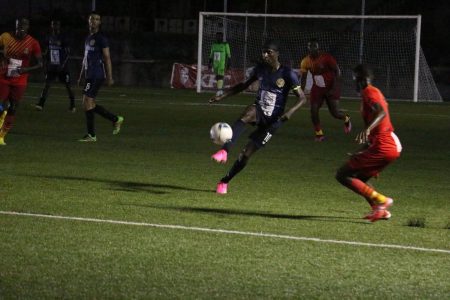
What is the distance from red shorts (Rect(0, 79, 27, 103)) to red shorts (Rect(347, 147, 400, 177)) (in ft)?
30.3

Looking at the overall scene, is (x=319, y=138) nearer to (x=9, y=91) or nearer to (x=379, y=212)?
(x=9, y=91)

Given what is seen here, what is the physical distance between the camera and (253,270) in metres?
8.48

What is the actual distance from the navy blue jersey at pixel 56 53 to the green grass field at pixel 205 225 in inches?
340

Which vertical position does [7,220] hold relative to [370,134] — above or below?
below

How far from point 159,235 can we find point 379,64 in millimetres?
33278

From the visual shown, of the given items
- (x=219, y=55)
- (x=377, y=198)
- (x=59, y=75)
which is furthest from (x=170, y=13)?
(x=377, y=198)

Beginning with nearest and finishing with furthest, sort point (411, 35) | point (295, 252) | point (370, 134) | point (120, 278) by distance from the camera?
point (120, 278) < point (295, 252) < point (370, 134) < point (411, 35)

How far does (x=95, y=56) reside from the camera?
64.6 ft

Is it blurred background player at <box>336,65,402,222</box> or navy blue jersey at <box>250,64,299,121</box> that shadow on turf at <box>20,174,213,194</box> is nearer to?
navy blue jersey at <box>250,64,299,121</box>

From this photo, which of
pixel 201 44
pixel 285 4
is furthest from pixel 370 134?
pixel 285 4

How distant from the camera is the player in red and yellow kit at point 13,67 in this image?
18938mm

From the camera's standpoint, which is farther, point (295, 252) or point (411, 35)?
point (411, 35)

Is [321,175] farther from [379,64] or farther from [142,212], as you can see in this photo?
[379,64]

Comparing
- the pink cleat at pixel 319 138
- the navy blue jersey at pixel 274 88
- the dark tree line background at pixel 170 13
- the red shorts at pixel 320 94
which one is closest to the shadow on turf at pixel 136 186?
the navy blue jersey at pixel 274 88
